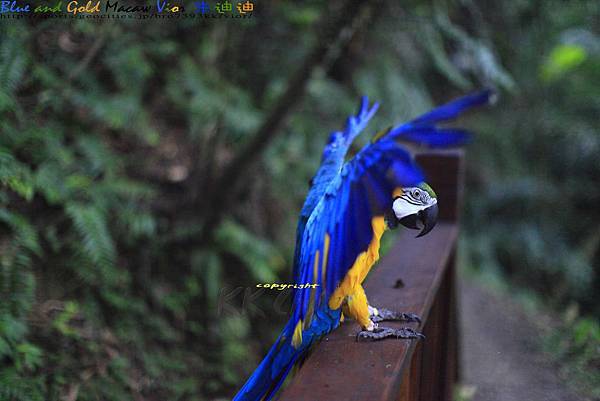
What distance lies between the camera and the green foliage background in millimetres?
2676

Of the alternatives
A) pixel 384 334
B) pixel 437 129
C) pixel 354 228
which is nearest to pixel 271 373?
pixel 384 334

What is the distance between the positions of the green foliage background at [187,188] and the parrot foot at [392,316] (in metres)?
1.01

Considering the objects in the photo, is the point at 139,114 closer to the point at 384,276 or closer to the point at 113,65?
the point at 113,65

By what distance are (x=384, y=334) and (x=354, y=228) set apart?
0.92 ft

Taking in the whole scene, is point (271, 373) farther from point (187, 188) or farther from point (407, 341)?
point (187, 188)

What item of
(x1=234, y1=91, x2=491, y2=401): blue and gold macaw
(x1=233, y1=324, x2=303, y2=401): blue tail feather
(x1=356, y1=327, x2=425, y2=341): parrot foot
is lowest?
(x1=233, y1=324, x2=303, y2=401): blue tail feather

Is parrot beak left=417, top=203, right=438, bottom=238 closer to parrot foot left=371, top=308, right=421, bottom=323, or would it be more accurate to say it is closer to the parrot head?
the parrot head

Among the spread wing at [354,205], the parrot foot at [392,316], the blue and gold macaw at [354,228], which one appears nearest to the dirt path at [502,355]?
the parrot foot at [392,316]

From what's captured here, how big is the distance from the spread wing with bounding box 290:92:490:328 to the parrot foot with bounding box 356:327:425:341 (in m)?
0.12

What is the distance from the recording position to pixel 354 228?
46.7 inches

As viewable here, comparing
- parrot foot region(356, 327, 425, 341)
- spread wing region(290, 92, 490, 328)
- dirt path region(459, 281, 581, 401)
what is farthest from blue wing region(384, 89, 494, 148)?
dirt path region(459, 281, 581, 401)

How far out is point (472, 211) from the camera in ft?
18.9

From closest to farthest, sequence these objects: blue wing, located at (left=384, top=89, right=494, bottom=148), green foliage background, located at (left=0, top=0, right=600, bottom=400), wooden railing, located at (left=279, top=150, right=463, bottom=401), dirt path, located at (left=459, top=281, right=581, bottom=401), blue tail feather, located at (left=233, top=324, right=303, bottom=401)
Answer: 1. wooden railing, located at (left=279, top=150, right=463, bottom=401)
2. blue wing, located at (left=384, top=89, right=494, bottom=148)
3. blue tail feather, located at (left=233, top=324, right=303, bottom=401)
4. dirt path, located at (left=459, top=281, right=581, bottom=401)
5. green foliage background, located at (left=0, top=0, right=600, bottom=400)

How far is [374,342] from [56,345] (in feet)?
5.83
